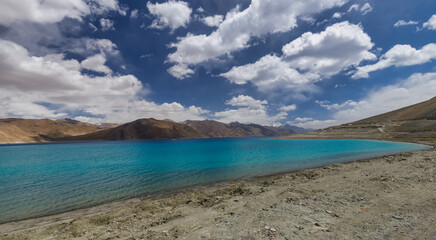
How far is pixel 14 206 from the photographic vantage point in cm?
1377

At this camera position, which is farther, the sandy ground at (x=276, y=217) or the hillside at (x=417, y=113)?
the hillside at (x=417, y=113)

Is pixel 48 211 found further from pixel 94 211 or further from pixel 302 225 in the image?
pixel 302 225

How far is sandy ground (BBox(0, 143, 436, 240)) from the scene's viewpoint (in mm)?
6523

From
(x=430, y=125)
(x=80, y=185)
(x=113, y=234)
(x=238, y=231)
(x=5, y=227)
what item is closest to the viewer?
(x=238, y=231)

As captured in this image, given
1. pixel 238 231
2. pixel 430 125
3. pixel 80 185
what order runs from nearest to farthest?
1. pixel 238 231
2. pixel 80 185
3. pixel 430 125

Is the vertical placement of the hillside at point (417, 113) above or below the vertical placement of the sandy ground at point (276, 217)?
above

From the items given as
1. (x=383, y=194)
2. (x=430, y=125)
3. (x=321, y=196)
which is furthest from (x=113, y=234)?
(x=430, y=125)

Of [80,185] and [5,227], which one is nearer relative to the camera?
[5,227]

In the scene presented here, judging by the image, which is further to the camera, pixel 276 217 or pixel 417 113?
pixel 417 113

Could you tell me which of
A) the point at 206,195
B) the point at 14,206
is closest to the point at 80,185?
the point at 14,206

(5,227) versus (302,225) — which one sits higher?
(302,225)

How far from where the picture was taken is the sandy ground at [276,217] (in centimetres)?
652

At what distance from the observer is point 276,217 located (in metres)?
7.84

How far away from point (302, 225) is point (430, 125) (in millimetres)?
114734
